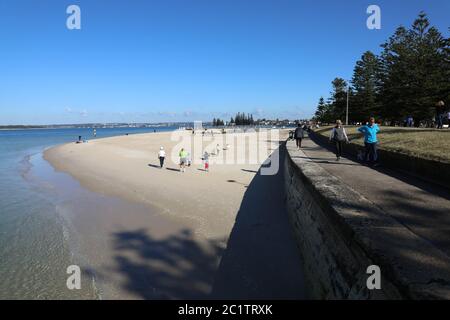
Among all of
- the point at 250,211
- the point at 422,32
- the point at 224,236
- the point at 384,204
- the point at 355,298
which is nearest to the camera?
the point at 355,298

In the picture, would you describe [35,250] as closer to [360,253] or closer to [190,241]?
[190,241]

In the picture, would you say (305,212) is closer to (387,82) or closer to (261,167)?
(261,167)

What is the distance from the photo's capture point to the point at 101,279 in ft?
19.0

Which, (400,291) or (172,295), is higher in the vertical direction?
(400,291)

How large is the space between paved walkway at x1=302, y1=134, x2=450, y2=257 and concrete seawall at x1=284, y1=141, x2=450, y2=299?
1.19 ft

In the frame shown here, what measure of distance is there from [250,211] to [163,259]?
394 cm

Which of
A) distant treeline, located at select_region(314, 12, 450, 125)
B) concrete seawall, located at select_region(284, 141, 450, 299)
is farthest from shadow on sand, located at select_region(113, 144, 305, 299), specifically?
distant treeline, located at select_region(314, 12, 450, 125)

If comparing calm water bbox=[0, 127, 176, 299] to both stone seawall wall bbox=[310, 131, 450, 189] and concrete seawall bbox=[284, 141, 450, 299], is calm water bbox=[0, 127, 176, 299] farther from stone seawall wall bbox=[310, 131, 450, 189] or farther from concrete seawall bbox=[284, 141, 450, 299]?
stone seawall wall bbox=[310, 131, 450, 189]

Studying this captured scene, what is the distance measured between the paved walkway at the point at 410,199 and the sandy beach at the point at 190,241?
203 centimetres

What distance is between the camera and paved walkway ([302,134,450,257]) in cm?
374

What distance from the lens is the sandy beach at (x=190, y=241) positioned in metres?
5.50

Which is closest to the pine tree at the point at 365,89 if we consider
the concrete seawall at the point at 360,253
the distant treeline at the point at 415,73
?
the distant treeline at the point at 415,73

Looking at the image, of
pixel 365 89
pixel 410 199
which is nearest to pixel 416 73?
pixel 365 89

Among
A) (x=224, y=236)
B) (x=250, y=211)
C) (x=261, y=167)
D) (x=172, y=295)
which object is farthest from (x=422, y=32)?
(x=172, y=295)
